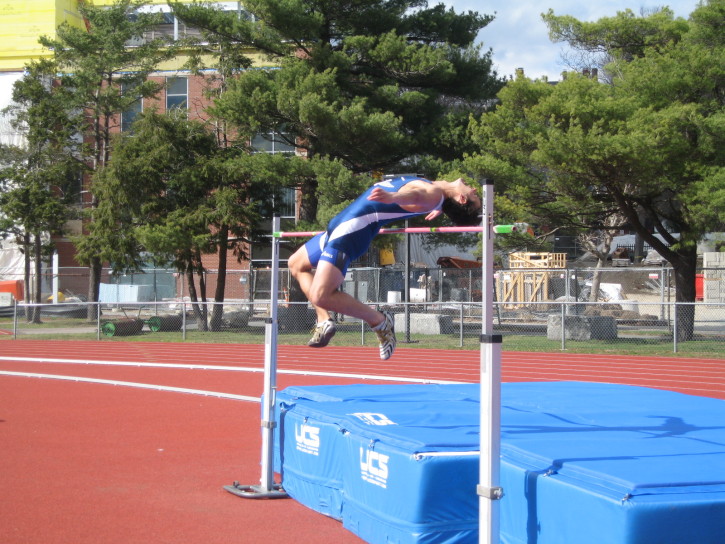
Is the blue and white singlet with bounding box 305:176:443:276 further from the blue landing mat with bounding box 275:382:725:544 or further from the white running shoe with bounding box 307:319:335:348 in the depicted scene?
the blue landing mat with bounding box 275:382:725:544

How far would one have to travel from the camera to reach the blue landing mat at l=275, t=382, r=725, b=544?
3.15 m

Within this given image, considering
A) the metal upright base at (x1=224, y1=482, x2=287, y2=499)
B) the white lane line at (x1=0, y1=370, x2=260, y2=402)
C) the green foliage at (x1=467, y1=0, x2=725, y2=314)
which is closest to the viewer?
the metal upright base at (x1=224, y1=482, x2=287, y2=499)

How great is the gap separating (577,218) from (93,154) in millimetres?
16914

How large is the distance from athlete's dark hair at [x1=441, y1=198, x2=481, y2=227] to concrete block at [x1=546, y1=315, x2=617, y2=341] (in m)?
13.7

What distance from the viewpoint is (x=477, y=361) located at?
14656 millimetres

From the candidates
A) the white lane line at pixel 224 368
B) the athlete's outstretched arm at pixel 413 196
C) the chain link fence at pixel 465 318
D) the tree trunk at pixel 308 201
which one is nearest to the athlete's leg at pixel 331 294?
the athlete's outstretched arm at pixel 413 196

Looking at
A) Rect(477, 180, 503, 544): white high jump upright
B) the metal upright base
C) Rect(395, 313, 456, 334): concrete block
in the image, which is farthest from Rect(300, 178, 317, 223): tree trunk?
Rect(477, 180, 503, 544): white high jump upright

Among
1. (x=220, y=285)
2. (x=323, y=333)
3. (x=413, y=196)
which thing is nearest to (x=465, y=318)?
(x=220, y=285)

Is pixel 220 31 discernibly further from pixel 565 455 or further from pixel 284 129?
pixel 565 455

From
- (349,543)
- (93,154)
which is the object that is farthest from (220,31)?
(349,543)

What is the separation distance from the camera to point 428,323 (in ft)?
65.2

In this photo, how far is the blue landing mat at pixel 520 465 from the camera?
3.15 meters

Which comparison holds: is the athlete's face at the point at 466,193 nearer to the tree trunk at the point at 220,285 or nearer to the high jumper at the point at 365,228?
the high jumper at the point at 365,228

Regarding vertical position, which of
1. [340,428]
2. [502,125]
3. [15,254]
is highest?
[502,125]
